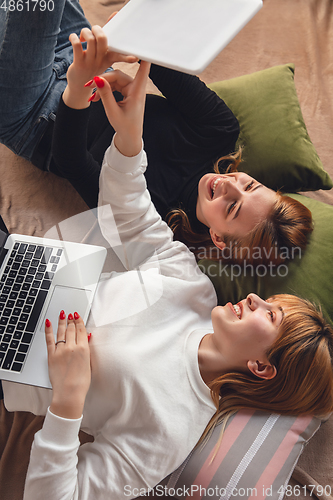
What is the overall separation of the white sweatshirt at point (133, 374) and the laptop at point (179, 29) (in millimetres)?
377

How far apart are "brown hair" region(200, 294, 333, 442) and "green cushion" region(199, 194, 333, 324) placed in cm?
9

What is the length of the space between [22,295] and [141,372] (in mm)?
388

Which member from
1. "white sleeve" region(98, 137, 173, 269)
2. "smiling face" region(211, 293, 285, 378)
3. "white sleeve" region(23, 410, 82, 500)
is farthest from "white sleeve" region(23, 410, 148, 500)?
"white sleeve" region(98, 137, 173, 269)

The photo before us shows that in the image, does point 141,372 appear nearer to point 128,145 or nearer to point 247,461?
point 247,461

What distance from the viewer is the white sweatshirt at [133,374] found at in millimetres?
887

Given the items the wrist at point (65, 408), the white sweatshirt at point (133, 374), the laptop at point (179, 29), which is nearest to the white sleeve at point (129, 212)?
the white sweatshirt at point (133, 374)

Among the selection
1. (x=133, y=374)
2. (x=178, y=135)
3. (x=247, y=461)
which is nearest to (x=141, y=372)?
(x=133, y=374)

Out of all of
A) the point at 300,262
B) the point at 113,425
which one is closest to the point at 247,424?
the point at 113,425

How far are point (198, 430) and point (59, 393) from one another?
1.28 feet

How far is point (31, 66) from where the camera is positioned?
1.17 meters

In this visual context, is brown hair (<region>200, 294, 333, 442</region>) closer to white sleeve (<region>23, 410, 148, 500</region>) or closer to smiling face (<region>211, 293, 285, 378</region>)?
smiling face (<region>211, 293, 285, 378</region>)

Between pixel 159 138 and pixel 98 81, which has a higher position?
pixel 98 81

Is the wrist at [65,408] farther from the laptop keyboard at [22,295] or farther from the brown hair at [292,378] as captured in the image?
the brown hair at [292,378]

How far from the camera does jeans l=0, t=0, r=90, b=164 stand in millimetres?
1102
